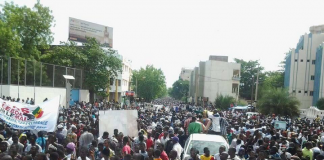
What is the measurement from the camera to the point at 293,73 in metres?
47.9

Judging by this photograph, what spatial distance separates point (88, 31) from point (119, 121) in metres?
44.4

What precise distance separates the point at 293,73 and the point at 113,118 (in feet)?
141

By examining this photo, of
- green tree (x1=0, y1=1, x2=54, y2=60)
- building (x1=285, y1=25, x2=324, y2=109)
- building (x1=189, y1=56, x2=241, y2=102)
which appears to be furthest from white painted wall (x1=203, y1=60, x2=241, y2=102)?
green tree (x1=0, y1=1, x2=54, y2=60)

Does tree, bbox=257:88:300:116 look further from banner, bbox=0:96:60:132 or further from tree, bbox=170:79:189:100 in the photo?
tree, bbox=170:79:189:100

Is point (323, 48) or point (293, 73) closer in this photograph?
point (323, 48)

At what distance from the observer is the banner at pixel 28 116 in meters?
8.48

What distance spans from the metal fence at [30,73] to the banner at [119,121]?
612 inches

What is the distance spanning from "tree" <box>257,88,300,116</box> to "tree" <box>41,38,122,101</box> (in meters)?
16.1

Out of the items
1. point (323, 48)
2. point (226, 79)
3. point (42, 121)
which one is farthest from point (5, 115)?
point (226, 79)

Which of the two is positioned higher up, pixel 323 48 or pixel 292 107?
pixel 323 48

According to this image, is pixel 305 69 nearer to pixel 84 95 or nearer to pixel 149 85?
pixel 149 85

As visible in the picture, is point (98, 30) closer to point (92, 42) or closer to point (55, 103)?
point (92, 42)

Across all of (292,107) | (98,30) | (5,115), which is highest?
(98,30)

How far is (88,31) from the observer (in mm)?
52625
